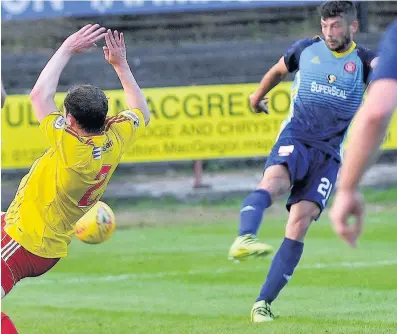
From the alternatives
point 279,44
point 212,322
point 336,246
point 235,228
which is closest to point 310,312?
point 212,322

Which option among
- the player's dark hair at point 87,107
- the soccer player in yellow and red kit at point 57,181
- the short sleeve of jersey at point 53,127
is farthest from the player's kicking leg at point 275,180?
the short sleeve of jersey at point 53,127

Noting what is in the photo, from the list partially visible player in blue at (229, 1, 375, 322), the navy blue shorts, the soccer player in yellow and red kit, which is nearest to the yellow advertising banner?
partially visible player in blue at (229, 1, 375, 322)

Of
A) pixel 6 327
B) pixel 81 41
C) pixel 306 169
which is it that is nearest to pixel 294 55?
pixel 306 169

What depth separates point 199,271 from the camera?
999 cm

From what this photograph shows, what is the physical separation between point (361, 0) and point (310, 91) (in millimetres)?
11400

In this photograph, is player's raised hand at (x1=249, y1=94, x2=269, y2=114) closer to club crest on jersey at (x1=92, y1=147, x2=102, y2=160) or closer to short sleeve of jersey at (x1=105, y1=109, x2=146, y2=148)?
short sleeve of jersey at (x1=105, y1=109, x2=146, y2=148)

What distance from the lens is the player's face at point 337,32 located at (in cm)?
721

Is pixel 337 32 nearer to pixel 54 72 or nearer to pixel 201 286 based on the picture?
pixel 54 72

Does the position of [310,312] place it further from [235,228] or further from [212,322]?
[235,228]

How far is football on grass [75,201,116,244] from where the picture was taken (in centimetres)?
752

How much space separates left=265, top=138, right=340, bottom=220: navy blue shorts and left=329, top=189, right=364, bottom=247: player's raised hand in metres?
4.05

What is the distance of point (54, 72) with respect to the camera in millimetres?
5891

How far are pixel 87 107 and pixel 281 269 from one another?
7.22 ft

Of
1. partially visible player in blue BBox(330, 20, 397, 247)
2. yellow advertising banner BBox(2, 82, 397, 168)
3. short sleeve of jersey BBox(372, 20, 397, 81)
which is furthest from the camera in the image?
yellow advertising banner BBox(2, 82, 397, 168)
